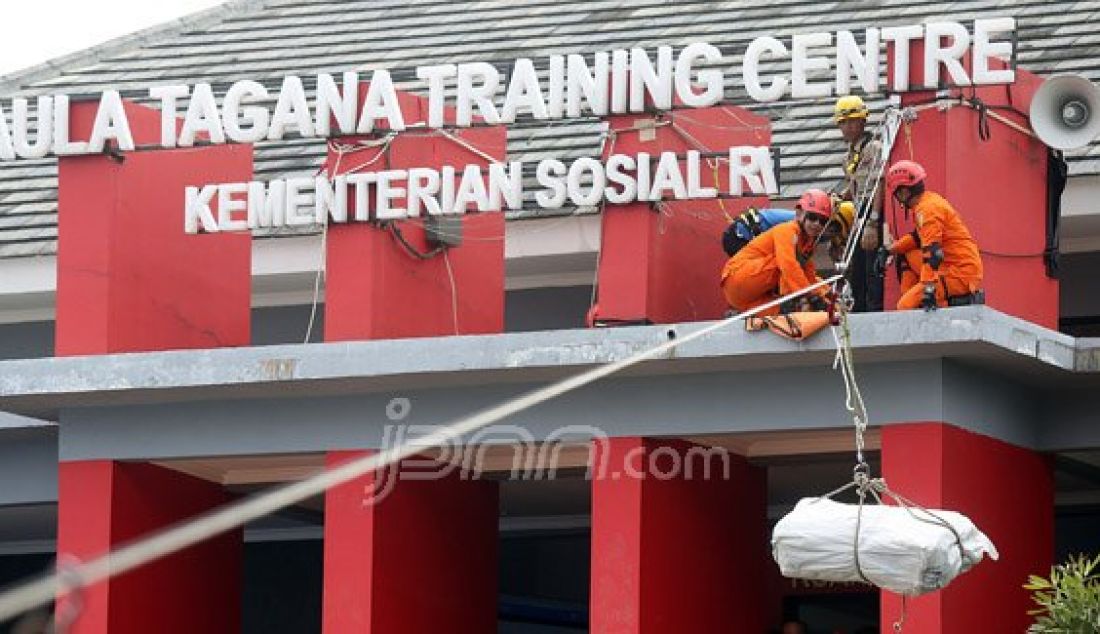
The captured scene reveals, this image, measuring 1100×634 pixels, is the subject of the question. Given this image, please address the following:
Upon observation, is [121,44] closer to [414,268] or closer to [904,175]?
[414,268]

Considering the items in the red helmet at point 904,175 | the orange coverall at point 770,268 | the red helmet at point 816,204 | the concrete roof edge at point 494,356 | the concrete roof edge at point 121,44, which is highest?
the concrete roof edge at point 121,44

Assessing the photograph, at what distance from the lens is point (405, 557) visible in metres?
19.1

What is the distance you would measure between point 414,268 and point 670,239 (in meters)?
1.95

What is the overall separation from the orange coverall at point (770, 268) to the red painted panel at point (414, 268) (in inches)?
95.5

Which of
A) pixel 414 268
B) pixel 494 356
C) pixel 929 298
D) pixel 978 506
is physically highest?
pixel 414 268

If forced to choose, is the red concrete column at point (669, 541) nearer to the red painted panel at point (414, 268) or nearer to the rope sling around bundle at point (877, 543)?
the red painted panel at point (414, 268)

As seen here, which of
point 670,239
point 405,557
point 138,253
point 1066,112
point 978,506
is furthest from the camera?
point 138,253

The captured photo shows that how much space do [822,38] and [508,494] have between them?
6.03 m

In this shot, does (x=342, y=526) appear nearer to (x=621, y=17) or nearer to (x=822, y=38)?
(x=822, y=38)

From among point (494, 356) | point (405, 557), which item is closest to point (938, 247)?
point (494, 356)

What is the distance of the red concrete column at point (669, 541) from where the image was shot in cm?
1784

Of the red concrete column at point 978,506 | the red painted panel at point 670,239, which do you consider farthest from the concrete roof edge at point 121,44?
the red concrete column at point 978,506

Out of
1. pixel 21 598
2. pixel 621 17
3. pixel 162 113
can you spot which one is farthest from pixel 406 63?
pixel 21 598

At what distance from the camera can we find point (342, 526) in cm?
1873
